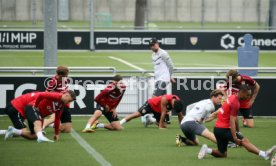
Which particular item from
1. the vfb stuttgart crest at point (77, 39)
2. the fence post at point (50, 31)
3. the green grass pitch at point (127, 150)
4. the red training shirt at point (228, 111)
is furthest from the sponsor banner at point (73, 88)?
the vfb stuttgart crest at point (77, 39)

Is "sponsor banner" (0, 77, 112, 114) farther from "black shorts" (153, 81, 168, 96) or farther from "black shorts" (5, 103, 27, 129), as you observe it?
"black shorts" (5, 103, 27, 129)

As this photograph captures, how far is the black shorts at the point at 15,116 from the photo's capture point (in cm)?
1813

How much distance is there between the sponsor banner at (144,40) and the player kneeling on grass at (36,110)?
80.0 feet

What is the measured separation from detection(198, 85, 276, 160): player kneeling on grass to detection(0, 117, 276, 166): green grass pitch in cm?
17

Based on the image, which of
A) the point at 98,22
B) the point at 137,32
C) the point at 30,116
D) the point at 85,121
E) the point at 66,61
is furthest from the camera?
the point at 98,22

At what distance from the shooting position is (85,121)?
879 inches

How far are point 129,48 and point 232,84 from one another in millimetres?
23682

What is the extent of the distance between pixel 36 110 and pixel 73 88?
5.26 meters

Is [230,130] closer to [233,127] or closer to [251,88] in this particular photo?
[233,127]

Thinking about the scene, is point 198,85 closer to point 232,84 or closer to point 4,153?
point 232,84

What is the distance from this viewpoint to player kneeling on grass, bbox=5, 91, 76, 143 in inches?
694

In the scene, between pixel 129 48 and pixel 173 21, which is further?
pixel 173 21

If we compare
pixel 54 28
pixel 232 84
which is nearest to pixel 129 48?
pixel 54 28

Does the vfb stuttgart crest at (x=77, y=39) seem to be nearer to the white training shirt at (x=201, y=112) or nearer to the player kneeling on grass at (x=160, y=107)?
the player kneeling on grass at (x=160, y=107)
